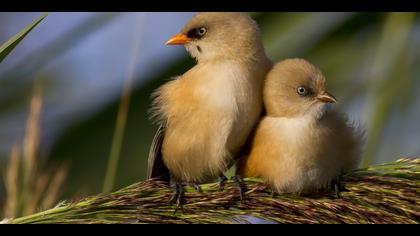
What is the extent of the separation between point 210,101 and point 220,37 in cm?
29

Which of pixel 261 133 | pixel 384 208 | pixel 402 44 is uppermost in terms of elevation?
pixel 402 44

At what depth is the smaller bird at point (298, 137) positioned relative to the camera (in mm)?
2658

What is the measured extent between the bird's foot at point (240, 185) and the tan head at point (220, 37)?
0.47 metres

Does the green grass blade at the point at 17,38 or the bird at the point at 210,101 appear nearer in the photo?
the green grass blade at the point at 17,38

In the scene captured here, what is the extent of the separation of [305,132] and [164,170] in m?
0.69

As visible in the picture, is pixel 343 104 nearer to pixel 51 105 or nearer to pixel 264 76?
pixel 264 76

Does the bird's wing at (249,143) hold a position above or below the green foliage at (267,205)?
above

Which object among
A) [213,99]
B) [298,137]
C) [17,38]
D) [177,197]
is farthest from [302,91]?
[17,38]

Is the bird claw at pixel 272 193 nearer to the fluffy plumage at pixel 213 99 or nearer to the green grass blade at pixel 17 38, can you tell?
the fluffy plumage at pixel 213 99

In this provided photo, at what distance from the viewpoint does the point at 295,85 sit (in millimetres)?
2766

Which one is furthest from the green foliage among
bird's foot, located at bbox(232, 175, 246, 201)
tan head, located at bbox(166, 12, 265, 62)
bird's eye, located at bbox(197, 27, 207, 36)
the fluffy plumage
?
bird's eye, located at bbox(197, 27, 207, 36)

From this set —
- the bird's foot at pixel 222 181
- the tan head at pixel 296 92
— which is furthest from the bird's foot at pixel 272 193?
the tan head at pixel 296 92

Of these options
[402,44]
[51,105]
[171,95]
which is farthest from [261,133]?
[51,105]

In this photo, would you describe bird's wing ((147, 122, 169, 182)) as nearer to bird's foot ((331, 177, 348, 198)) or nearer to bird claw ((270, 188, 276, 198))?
bird claw ((270, 188, 276, 198))
